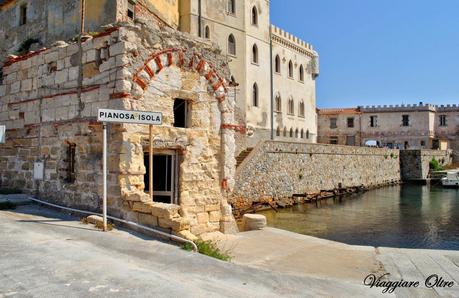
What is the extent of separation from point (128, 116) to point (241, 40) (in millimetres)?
24471

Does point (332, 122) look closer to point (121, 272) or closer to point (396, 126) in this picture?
point (396, 126)

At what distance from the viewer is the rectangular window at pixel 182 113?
33.2 ft

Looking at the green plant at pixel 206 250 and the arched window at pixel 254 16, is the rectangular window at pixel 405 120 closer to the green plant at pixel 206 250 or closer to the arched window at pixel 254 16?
the arched window at pixel 254 16

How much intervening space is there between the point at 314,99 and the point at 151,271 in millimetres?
40565

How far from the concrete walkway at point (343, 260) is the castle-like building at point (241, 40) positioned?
3934mm

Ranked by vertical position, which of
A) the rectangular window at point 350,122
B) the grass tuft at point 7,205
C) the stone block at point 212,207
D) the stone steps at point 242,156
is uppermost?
the rectangular window at point 350,122

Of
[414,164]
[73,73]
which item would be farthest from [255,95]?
[73,73]

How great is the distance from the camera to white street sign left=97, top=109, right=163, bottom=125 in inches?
295

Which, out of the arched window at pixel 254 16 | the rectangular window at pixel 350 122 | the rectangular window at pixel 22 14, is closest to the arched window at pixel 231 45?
the arched window at pixel 254 16

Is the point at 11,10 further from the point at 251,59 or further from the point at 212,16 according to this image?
the point at 251,59

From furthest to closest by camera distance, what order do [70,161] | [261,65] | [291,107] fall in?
[291,107] → [261,65] → [70,161]

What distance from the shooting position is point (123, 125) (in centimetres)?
841

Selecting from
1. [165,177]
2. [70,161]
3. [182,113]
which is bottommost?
[165,177]

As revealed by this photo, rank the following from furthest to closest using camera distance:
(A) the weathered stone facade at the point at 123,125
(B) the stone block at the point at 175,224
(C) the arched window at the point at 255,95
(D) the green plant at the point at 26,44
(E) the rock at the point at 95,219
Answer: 1. (C) the arched window at the point at 255,95
2. (D) the green plant at the point at 26,44
3. (A) the weathered stone facade at the point at 123,125
4. (E) the rock at the point at 95,219
5. (B) the stone block at the point at 175,224
